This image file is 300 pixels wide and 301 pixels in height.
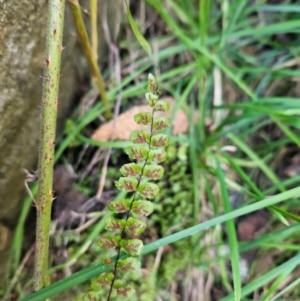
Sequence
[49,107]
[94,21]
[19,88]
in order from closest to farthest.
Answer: [49,107] → [19,88] → [94,21]

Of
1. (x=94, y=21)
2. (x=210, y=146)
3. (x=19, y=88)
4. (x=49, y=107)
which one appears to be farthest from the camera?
(x=210, y=146)

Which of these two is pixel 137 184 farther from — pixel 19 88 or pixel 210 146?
pixel 210 146

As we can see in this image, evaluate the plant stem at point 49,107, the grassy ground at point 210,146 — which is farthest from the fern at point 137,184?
the grassy ground at point 210,146

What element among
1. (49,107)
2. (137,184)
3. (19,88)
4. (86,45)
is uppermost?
(86,45)

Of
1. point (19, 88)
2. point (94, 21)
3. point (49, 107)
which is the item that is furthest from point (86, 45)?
point (49, 107)

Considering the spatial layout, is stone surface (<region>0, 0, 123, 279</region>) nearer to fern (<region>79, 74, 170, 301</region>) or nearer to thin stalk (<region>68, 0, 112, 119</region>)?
thin stalk (<region>68, 0, 112, 119</region>)

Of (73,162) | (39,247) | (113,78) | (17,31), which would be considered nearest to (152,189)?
(39,247)
